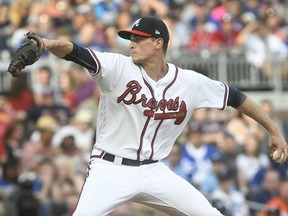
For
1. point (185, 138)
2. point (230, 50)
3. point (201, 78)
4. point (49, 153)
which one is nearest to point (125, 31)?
point (201, 78)

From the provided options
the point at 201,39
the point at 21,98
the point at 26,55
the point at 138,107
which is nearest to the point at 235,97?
the point at 138,107

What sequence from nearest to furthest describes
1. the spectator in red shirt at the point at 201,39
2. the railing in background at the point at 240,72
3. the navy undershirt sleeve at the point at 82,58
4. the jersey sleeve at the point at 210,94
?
the navy undershirt sleeve at the point at 82,58, the jersey sleeve at the point at 210,94, the railing in background at the point at 240,72, the spectator in red shirt at the point at 201,39

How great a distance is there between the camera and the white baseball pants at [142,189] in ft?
26.1

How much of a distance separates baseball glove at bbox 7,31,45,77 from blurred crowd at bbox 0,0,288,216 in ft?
9.92

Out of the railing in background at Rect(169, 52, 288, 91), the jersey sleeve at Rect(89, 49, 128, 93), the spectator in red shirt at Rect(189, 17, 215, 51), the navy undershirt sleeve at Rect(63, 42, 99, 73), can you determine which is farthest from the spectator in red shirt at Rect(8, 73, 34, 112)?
the navy undershirt sleeve at Rect(63, 42, 99, 73)

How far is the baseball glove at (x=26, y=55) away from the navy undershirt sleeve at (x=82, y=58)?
0.38 meters

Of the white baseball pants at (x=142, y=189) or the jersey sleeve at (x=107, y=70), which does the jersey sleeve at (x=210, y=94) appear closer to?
the white baseball pants at (x=142, y=189)

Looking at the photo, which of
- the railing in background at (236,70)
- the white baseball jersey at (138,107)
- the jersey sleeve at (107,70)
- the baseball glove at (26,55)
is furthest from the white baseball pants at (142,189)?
the railing in background at (236,70)

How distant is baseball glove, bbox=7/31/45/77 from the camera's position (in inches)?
285

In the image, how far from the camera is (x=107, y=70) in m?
7.93

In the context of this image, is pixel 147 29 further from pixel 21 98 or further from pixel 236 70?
pixel 236 70

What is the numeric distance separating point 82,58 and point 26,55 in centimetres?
64

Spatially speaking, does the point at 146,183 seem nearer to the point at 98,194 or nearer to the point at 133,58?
the point at 98,194

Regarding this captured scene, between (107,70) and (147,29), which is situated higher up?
(147,29)
